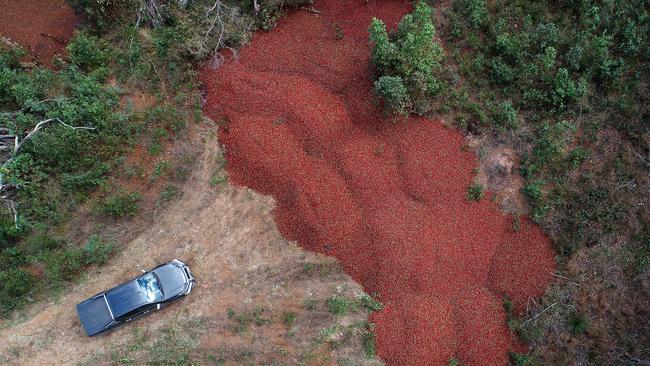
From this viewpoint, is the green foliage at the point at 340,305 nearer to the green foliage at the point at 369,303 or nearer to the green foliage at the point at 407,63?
the green foliage at the point at 369,303

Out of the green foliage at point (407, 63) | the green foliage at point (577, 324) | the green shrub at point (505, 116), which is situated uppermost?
the green foliage at point (407, 63)

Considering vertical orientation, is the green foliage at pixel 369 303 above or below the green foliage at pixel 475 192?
below

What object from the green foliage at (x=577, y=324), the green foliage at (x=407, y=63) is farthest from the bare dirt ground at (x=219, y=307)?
the green foliage at (x=577, y=324)

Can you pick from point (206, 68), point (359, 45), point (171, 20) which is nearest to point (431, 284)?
point (359, 45)

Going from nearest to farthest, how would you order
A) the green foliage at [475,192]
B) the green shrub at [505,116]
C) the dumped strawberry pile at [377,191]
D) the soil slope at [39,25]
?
the dumped strawberry pile at [377,191] < the green foliage at [475,192] < the green shrub at [505,116] < the soil slope at [39,25]

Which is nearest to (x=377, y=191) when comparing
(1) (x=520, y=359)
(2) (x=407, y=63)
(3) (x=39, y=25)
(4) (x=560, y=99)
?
(2) (x=407, y=63)

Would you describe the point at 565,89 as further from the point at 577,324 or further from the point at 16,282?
the point at 16,282

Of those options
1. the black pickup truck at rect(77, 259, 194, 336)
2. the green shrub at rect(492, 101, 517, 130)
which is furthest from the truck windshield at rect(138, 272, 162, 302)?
the green shrub at rect(492, 101, 517, 130)
